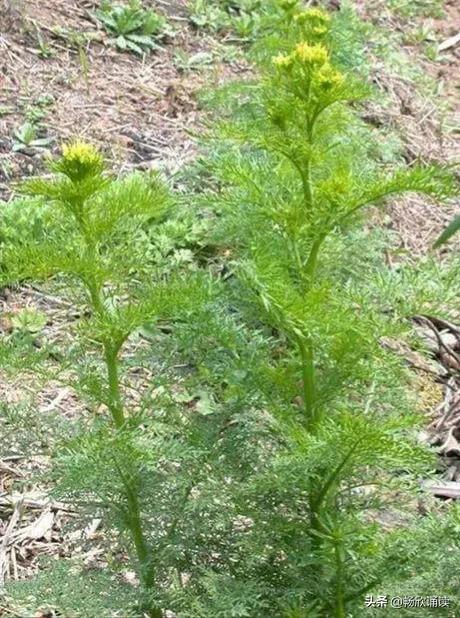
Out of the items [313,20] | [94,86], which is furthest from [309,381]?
[94,86]

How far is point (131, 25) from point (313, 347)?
2.69m

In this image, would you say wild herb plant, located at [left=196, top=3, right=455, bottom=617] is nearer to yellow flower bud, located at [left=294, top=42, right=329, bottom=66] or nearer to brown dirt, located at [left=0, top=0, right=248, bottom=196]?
yellow flower bud, located at [left=294, top=42, right=329, bottom=66]

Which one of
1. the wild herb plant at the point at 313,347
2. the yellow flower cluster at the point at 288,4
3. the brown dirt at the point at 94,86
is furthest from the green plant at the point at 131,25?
the wild herb plant at the point at 313,347

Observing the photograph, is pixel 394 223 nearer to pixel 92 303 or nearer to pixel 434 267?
pixel 434 267

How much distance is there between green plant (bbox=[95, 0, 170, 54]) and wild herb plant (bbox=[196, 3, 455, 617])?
92.7 inches

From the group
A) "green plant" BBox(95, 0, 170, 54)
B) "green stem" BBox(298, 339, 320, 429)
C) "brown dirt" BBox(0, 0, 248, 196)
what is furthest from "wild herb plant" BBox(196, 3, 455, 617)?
"green plant" BBox(95, 0, 170, 54)

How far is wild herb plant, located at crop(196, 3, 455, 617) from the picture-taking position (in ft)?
5.33

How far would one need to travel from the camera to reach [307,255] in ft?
5.95

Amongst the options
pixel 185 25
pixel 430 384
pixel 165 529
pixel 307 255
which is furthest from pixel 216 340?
pixel 185 25

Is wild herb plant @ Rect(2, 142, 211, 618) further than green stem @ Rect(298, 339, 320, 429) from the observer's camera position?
No

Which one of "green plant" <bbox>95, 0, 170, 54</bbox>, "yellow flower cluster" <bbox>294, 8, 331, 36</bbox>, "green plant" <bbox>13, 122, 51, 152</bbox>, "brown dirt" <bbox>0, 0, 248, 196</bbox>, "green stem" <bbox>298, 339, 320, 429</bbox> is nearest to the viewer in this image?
"green stem" <bbox>298, 339, 320, 429</bbox>

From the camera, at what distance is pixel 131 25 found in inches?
163

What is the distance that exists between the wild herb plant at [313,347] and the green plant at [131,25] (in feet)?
7.73

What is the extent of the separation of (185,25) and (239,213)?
107 inches
